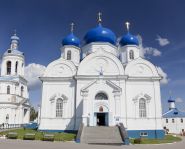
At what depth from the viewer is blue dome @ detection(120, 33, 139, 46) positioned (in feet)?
116

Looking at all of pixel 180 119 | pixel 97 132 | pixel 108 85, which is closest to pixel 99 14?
pixel 108 85

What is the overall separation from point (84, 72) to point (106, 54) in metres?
3.68

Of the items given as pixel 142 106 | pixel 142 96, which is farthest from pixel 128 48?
pixel 142 106

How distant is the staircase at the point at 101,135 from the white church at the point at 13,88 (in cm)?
2182

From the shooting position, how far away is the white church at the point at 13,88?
1697 inches

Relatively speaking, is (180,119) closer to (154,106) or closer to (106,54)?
(154,106)

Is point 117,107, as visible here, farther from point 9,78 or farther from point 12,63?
point 12,63

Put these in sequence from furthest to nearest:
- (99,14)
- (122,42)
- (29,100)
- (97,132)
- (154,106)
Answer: (29,100) < (99,14) < (122,42) < (154,106) < (97,132)

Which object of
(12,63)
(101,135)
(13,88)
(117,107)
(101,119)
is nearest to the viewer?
(101,135)

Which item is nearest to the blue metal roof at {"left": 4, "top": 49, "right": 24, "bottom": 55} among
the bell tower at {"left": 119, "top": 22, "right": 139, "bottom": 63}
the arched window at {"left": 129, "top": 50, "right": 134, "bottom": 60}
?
the bell tower at {"left": 119, "top": 22, "right": 139, "bottom": 63}

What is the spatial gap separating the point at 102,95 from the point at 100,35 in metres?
9.71

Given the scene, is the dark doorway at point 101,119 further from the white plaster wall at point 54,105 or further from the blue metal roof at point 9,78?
the blue metal roof at point 9,78

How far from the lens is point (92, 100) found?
28.4m

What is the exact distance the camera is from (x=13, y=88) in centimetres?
4469
